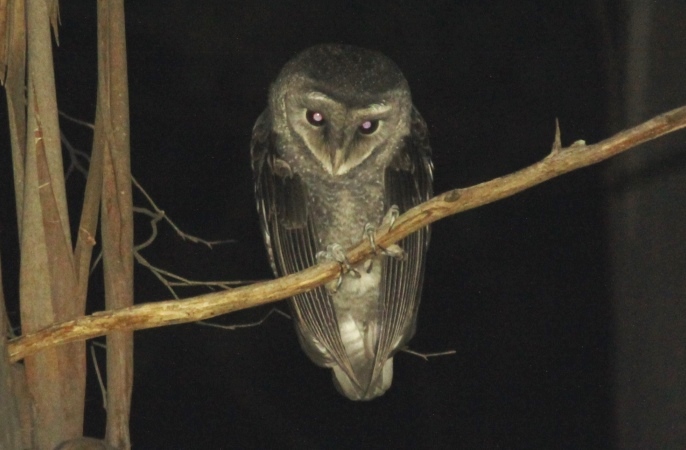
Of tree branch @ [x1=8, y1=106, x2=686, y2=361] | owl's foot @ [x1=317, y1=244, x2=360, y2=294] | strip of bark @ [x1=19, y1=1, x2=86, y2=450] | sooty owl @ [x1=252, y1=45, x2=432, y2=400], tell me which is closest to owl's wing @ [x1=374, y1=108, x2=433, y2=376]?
sooty owl @ [x1=252, y1=45, x2=432, y2=400]

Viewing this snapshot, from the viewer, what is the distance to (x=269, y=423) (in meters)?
2.19

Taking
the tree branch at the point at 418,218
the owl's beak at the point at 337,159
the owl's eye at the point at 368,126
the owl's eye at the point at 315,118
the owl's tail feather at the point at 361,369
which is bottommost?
the owl's tail feather at the point at 361,369

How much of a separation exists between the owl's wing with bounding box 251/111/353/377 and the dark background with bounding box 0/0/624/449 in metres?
0.17

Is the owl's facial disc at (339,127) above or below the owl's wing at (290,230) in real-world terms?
above

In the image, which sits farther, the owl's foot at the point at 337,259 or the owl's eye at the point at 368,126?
the owl's eye at the point at 368,126

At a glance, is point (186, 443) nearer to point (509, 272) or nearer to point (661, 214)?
point (509, 272)

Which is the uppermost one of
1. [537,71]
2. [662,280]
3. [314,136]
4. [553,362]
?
[537,71]

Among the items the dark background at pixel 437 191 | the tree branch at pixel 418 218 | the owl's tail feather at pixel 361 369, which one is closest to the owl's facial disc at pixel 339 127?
the dark background at pixel 437 191

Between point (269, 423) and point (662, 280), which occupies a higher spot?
point (662, 280)

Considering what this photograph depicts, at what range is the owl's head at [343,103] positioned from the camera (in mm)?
1911

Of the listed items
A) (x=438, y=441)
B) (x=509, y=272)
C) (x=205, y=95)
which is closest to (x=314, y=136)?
(x=205, y=95)

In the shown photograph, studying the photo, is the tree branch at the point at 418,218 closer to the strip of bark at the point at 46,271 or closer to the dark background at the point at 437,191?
the strip of bark at the point at 46,271

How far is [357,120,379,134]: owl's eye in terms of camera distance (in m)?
1.96

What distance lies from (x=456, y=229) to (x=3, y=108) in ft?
3.82
